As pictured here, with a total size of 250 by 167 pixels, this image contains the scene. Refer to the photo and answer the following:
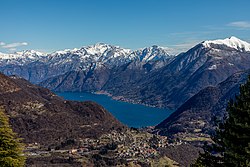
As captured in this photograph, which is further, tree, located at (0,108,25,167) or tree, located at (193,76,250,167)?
tree, located at (0,108,25,167)

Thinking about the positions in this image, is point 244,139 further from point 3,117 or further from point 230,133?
point 3,117

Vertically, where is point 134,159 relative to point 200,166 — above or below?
A: below

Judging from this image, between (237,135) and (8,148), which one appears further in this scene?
(8,148)

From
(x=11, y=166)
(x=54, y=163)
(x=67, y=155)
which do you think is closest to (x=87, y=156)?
(x=67, y=155)

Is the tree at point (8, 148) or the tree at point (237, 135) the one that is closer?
the tree at point (237, 135)
